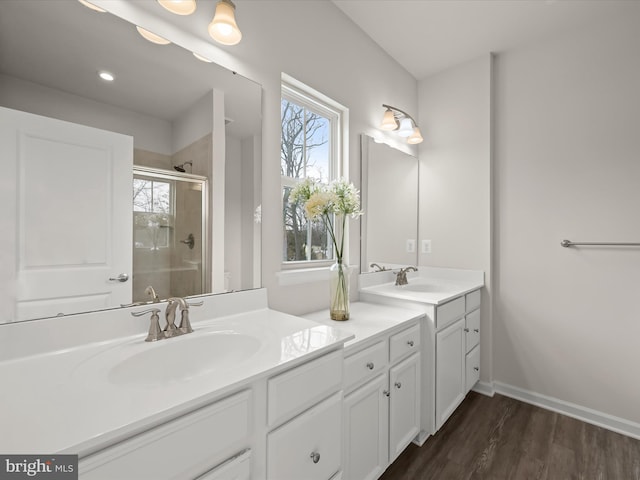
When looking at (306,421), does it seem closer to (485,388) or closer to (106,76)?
(106,76)

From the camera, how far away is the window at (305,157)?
1637 mm

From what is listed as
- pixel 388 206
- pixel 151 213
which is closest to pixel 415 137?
pixel 388 206

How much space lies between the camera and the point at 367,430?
129 centimetres

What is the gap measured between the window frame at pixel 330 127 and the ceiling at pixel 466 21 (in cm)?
63

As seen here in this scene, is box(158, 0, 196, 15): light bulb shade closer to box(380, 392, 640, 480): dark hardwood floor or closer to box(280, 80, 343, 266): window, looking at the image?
box(280, 80, 343, 266): window

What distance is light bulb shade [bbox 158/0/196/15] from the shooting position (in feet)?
3.48

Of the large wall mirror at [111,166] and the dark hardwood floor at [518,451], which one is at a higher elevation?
the large wall mirror at [111,166]

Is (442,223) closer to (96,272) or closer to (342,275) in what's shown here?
(342,275)

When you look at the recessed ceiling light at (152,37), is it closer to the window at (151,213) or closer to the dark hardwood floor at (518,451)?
the window at (151,213)

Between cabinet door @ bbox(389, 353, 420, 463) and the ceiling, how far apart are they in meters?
2.12

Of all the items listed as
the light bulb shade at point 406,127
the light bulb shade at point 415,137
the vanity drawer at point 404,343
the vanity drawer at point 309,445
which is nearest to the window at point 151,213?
the vanity drawer at point 309,445

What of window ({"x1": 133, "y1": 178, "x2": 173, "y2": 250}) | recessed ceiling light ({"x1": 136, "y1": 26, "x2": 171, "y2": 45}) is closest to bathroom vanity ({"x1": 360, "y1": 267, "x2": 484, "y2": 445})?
window ({"x1": 133, "y1": 178, "x2": 173, "y2": 250})

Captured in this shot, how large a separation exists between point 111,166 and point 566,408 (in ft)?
9.84

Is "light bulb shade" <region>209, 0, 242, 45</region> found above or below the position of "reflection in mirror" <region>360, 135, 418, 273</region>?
above
